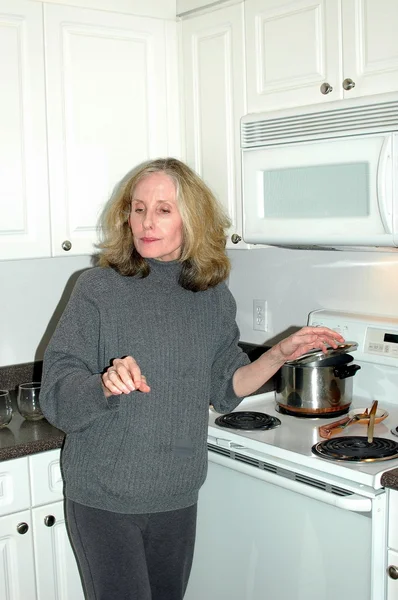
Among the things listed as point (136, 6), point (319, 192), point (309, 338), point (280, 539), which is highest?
point (136, 6)

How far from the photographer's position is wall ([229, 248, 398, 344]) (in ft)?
8.13

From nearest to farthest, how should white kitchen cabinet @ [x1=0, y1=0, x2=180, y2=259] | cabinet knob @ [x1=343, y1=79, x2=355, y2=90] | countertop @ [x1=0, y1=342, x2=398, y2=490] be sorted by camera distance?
countertop @ [x1=0, y1=342, x2=398, y2=490] → cabinet knob @ [x1=343, y1=79, x2=355, y2=90] → white kitchen cabinet @ [x1=0, y1=0, x2=180, y2=259]

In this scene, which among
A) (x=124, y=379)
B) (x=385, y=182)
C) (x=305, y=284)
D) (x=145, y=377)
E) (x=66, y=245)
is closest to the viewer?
(x=124, y=379)

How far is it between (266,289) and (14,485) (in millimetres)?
1177

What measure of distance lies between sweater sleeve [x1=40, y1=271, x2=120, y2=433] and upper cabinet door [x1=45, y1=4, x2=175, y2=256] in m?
0.67

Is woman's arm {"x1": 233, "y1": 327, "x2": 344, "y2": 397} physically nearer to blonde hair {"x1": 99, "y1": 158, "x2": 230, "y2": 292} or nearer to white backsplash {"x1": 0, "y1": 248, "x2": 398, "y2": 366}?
blonde hair {"x1": 99, "y1": 158, "x2": 230, "y2": 292}

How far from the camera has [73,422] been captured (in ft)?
5.49

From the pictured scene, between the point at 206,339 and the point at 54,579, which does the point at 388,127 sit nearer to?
the point at 206,339

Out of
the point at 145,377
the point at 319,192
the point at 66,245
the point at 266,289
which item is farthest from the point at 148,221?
the point at 266,289

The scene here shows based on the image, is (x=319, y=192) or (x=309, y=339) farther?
(x=319, y=192)

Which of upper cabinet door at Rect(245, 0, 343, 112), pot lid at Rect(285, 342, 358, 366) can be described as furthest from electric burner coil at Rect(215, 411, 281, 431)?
upper cabinet door at Rect(245, 0, 343, 112)

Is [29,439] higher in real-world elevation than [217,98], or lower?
lower

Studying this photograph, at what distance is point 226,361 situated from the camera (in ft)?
6.59

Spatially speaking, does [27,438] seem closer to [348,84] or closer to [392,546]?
[392,546]
